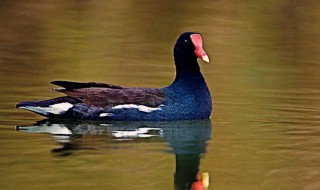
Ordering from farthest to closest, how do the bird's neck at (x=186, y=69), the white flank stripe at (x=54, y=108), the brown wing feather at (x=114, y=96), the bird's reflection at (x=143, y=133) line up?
the bird's neck at (x=186, y=69) → the brown wing feather at (x=114, y=96) → the white flank stripe at (x=54, y=108) → the bird's reflection at (x=143, y=133)

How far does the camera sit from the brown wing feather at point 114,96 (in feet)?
38.0

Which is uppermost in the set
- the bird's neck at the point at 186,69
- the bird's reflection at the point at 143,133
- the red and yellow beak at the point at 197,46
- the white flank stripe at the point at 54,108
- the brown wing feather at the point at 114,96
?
the red and yellow beak at the point at 197,46

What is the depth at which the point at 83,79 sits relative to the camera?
1484cm

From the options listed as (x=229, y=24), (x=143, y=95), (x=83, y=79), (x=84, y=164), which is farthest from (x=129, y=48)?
(x=84, y=164)

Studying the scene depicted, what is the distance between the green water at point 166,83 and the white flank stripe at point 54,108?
0.45 feet

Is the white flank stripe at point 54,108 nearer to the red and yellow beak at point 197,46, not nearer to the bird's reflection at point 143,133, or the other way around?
the bird's reflection at point 143,133

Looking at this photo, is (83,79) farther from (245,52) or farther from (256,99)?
(245,52)

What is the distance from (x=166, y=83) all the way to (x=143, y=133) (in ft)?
10.9

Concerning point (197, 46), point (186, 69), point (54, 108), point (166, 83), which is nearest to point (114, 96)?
point (54, 108)

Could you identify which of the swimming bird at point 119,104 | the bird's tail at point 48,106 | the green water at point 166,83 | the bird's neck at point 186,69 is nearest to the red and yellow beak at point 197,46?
the bird's neck at point 186,69

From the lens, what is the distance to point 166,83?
47.4 feet

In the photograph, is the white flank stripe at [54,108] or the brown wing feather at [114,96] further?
the brown wing feather at [114,96]

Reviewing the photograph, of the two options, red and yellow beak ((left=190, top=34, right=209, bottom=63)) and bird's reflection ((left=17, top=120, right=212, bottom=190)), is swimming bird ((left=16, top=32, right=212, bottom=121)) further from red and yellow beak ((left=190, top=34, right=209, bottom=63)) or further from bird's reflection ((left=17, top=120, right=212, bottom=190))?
red and yellow beak ((left=190, top=34, right=209, bottom=63))

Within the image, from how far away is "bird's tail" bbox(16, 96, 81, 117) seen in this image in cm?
1149
